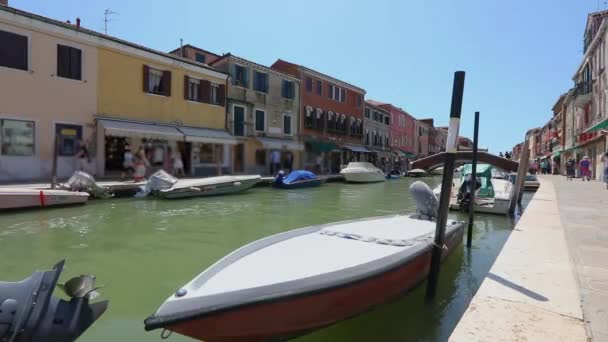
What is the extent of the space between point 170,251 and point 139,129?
12179 millimetres

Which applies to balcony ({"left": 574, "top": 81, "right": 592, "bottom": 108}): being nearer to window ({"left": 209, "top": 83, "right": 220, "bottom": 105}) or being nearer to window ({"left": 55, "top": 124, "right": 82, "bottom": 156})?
window ({"left": 209, "top": 83, "right": 220, "bottom": 105})

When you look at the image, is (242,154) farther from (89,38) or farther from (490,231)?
(490,231)

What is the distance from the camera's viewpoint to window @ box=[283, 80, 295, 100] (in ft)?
89.1

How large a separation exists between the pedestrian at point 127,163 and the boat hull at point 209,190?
14.1 feet

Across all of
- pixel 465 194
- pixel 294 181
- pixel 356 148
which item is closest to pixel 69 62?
pixel 294 181

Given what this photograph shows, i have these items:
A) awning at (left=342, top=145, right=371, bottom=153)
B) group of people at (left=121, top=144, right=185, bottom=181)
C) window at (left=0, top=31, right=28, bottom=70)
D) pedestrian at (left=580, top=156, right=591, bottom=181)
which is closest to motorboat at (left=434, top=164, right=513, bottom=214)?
group of people at (left=121, top=144, right=185, bottom=181)

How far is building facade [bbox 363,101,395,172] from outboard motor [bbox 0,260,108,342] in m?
36.1

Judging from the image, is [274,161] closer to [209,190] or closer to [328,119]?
[328,119]

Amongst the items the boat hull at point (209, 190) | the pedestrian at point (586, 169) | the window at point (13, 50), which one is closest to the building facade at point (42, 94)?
the window at point (13, 50)

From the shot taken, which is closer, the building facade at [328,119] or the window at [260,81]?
the window at [260,81]

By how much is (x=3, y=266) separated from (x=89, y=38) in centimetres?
1352

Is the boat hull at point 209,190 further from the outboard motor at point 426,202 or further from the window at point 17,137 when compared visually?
the outboard motor at point 426,202

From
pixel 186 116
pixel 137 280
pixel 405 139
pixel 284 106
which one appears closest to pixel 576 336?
pixel 137 280

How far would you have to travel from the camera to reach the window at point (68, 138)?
1540cm
